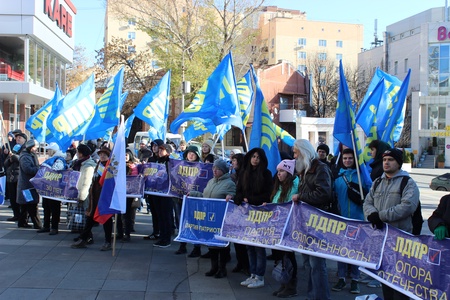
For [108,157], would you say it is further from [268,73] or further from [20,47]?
[268,73]

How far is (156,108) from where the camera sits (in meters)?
11.5

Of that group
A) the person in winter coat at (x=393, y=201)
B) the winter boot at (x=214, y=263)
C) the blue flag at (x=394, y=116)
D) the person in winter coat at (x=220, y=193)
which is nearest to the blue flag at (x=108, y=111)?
the person in winter coat at (x=220, y=193)

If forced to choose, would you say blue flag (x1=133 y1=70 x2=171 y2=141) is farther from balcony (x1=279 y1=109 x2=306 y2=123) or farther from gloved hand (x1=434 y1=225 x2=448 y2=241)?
balcony (x1=279 y1=109 x2=306 y2=123)

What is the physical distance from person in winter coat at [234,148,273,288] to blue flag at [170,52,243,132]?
101 inches

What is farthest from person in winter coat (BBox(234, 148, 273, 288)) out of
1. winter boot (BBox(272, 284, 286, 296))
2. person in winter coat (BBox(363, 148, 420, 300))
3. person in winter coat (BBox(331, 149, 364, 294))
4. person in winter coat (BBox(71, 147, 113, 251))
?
person in winter coat (BBox(71, 147, 113, 251))

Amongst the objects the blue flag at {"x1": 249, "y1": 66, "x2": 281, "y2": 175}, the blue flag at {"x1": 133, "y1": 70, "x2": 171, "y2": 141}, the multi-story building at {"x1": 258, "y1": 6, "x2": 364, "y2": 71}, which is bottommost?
the blue flag at {"x1": 249, "y1": 66, "x2": 281, "y2": 175}

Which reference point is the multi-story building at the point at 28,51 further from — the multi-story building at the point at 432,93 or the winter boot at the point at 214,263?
the multi-story building at the point at 432,93

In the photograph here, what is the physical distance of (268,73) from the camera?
48781 mm

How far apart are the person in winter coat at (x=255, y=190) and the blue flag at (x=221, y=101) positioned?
2.56m

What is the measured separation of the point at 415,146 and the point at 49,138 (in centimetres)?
4594

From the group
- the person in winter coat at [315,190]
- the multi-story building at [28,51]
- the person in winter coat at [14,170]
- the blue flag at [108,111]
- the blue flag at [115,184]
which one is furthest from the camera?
the multi-story building at [28,51]

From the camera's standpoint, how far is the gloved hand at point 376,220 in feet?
16.3

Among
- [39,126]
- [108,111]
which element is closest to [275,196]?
[108,111]

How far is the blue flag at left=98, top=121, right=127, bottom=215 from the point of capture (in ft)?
25.4
